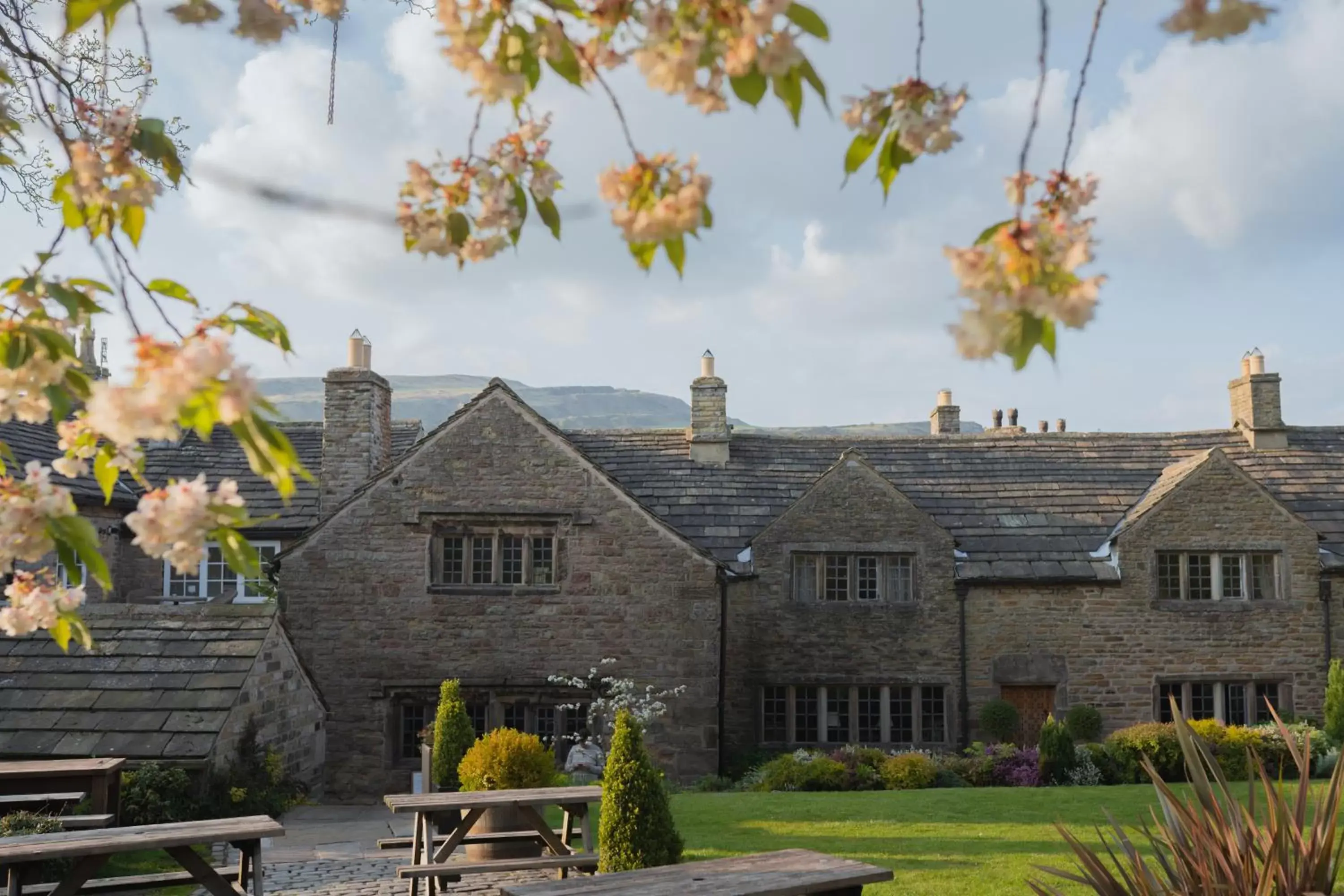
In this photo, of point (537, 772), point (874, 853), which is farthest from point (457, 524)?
point (874, 853)

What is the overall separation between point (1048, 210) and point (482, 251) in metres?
1.80

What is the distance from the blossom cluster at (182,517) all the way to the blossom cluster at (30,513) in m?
0.34

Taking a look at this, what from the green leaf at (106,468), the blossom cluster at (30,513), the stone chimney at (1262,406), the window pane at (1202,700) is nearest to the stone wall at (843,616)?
the window pane at (1202,700)

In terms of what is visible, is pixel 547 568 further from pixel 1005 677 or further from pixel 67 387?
pixel 67 387

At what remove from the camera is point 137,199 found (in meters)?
4.08

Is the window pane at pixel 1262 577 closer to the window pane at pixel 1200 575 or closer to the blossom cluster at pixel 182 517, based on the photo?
the window pane at pixel 1200 575

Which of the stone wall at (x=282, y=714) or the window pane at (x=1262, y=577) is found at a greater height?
the window pane at (x=1262, y=577)

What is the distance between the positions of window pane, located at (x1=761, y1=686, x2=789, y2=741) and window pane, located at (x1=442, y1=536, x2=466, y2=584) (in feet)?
20.1

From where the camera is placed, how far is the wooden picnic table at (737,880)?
6.93m

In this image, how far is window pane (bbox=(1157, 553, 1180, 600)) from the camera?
22.0 m

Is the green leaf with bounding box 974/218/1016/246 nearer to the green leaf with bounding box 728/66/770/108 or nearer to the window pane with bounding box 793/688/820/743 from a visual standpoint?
the green leaf with bounding box 728/66/770/108

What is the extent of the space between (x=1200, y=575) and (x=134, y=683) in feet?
60.8

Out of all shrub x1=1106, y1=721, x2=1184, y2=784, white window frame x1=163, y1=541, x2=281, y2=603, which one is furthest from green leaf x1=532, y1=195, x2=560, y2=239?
white window frame x1=163, y1=541, x2=281, y2=603

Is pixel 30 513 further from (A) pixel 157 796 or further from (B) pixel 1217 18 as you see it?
(A) pixel 157 796
